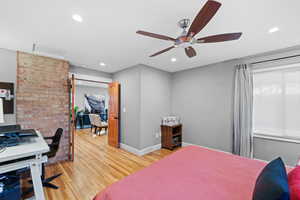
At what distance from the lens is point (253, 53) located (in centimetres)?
266

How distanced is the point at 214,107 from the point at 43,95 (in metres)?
4.07

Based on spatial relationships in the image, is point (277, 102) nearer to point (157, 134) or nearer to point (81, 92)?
point (157, 134)

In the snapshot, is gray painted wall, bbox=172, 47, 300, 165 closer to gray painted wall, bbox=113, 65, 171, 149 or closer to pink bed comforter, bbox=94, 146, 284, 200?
gray painted wall, bbox=113, 65, 171, 149

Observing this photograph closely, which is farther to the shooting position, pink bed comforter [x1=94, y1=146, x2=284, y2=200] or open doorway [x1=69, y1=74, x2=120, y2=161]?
open doorway [x1=69, y1=74, x2=120, y2=161]

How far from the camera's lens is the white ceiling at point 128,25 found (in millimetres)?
1393

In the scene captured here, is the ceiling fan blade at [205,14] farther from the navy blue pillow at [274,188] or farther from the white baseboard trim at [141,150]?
the white baseboard trim at [141,150]

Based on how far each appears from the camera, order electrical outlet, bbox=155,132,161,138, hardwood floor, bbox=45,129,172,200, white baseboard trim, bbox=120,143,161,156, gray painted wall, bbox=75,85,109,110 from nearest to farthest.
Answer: hardwood floor, bbox=45,129,172,200, white baseboard trim, bbox=120,143,161,156, electrical outlet, bbox=155,132,161,138, gray painted wall, bbox=75,85,109,110

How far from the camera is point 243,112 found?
283 centimetres

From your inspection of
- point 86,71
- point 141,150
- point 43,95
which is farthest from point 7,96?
point 141,150

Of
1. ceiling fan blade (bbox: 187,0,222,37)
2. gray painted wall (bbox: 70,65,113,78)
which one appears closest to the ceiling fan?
ceiling fan blade (bbox: 187,0,222,37)

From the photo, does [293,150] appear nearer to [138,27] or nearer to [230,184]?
[230,184]

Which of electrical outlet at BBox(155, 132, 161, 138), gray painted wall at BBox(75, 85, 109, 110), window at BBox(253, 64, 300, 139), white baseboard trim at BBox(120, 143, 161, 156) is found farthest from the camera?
gray painted wall at BBox(75, 85, 109, 110)

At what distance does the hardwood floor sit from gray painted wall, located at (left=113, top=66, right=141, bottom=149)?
1.40ft

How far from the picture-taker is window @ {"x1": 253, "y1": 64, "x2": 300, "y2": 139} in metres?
2.43
